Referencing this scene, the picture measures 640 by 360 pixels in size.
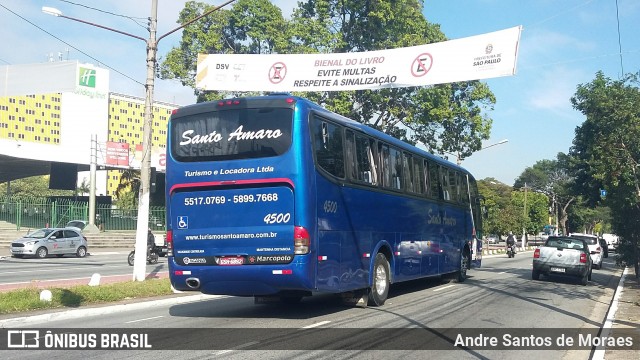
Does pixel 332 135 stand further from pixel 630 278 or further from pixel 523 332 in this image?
pixel 630 278

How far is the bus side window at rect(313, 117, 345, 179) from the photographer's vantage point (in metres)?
10.0

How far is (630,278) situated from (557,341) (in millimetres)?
15525

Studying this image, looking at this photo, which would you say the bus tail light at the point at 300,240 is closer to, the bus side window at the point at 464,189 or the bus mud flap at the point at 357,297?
the bus mud flap at the point at 357,297

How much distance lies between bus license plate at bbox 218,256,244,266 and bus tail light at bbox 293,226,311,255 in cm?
101

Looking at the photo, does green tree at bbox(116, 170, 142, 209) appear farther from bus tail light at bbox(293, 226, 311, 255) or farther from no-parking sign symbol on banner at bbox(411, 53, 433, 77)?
bus tail light at bbox(293, 226, 311, 255)

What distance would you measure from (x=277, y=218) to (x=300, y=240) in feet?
1.76

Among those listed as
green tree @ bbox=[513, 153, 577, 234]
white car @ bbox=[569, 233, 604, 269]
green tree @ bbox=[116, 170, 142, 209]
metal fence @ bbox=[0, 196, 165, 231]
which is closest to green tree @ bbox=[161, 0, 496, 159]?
white car @ bbox=[569, 233, 604, 269]

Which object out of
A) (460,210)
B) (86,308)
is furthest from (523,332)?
(460,210)

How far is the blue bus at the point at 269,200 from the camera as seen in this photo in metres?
9.49

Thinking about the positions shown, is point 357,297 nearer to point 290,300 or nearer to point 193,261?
point 290,300

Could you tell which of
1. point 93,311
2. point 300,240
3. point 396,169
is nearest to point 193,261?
point 300,240

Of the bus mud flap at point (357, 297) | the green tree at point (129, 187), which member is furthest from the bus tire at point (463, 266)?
the green tree at point (129, 187)

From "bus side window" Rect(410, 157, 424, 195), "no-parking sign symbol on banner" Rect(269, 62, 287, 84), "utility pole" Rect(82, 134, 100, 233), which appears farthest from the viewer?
"utility pole" Rect(82, 134, 100, 233)

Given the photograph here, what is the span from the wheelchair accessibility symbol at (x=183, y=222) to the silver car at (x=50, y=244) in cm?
2284
